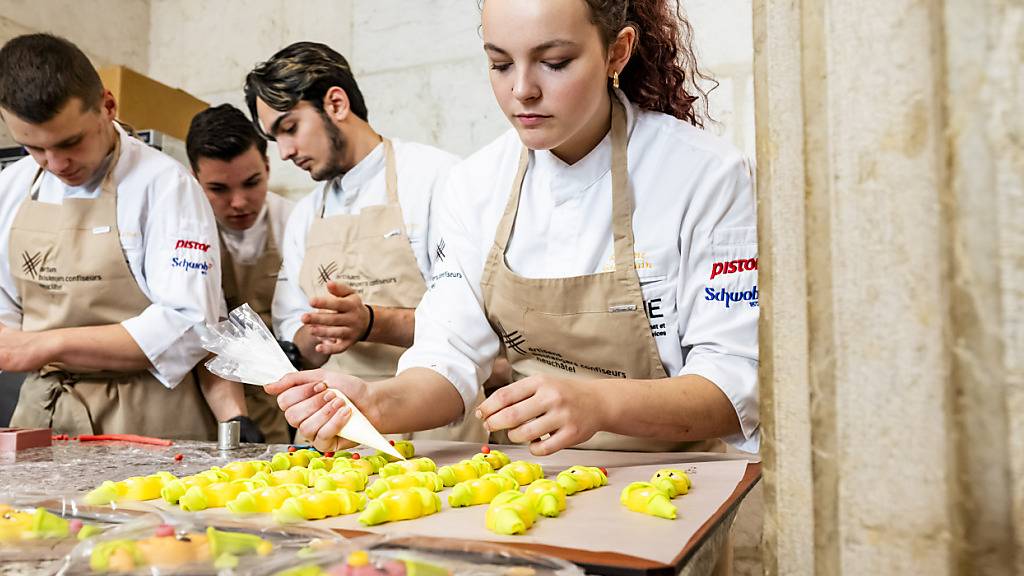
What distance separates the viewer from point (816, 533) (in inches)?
26.2

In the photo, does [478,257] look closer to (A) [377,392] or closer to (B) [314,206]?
(A) [377,392]

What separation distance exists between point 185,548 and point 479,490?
0.41 metres

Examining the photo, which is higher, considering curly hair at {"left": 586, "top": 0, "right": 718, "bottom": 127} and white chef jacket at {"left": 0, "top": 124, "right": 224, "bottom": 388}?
curly hair at {"left": 586, "top": 0, "right": 718, "bottom": 127}

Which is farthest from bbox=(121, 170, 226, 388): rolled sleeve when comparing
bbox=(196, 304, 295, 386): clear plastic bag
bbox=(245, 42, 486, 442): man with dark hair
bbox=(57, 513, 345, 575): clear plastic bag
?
bbox=(57, 513, 345, 575): clear plastic bag

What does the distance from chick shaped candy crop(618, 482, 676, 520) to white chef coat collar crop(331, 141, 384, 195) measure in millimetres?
1783

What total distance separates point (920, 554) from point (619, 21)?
1095 mm

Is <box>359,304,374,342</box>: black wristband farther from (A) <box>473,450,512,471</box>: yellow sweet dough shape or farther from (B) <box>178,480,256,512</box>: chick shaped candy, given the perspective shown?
(B) <box>178,480,256,512</box>: chick shaped candy

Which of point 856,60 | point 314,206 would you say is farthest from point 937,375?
point 314,206

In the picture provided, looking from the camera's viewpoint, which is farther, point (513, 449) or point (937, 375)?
point (513, 449)

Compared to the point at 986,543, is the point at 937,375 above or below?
above

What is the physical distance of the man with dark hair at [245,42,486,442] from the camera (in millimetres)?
2385

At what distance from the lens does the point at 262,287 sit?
10.2ft

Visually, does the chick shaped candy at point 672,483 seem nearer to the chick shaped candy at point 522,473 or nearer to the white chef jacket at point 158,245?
the chick shaped candy at point 522,473

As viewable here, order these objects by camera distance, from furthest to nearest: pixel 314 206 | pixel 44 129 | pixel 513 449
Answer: pixel 314 206 < pixel 44 129 < pixel 513 449
